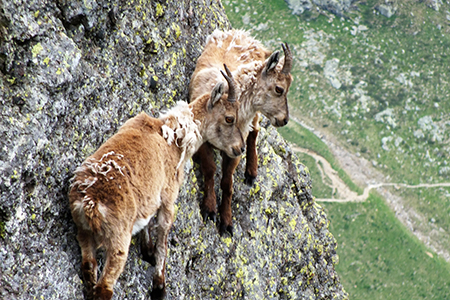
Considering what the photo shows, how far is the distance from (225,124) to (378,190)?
61.0 meters

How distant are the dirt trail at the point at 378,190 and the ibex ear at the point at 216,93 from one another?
53.6 meters

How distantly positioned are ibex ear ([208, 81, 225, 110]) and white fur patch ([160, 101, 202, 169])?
1.61ft

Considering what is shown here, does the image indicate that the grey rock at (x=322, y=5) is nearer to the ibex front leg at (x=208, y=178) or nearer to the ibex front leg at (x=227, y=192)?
the ibex front leg at (x=227, y=192)

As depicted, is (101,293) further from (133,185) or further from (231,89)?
(231,89)

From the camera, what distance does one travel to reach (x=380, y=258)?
5806 centimetres

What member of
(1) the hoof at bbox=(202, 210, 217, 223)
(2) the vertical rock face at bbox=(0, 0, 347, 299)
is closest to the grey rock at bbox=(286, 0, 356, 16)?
(2) the vertical rock face at bbox=(0, 0, 347, 299)

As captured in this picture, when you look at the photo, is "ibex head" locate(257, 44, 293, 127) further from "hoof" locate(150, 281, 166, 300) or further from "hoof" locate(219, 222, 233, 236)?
"hoof" locate(150, 281, 166, 300)

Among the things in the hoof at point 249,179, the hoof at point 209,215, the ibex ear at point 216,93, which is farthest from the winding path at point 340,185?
the ibex ear at point 216,93

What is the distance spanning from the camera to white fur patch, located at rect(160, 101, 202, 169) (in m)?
8.45

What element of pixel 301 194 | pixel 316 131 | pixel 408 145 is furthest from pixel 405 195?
pixel 301 194

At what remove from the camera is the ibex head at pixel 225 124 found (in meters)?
9.45

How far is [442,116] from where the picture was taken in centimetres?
7506

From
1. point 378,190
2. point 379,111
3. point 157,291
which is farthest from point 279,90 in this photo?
point 379,111

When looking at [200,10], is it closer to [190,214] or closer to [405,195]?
[190,214]
